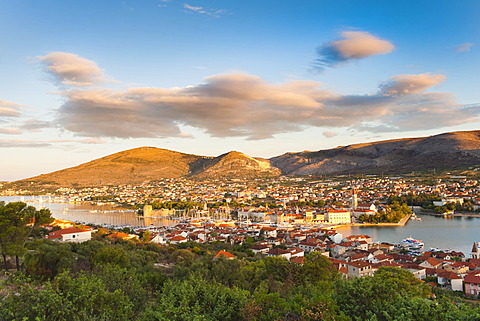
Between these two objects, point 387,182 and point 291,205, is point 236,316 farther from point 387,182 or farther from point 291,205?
point 387,182

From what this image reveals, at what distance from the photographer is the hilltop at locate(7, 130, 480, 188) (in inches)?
2594

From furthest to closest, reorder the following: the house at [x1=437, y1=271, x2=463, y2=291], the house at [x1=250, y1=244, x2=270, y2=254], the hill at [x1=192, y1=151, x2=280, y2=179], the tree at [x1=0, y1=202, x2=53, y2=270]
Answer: the hill at [x1=192, y1=151, x2=280, y2=179]
the house at [x1=250, y1=244, x2=270, y2=254]
the house at [x1=437, y1=271, x2=463, y2=291]
the tree at [x1=0, y1=202, x2=53, y2=270]

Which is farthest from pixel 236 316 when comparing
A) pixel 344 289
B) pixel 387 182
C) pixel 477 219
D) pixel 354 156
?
pixel 354 156

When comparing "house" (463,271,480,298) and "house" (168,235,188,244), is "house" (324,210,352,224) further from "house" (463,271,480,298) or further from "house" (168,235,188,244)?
"house" (463,271,480,298)

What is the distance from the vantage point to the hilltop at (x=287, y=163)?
216 ft

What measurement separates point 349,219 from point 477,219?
9.96 metres

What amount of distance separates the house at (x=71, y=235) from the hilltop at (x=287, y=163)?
5715 centimetres

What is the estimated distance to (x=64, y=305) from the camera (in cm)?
348

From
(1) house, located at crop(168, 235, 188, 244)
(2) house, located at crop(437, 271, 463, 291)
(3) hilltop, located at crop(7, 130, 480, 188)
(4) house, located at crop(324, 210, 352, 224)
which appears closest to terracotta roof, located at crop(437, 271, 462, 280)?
(2) house, located at crop(437, 271, 463, 291)

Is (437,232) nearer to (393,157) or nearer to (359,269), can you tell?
(359,269)

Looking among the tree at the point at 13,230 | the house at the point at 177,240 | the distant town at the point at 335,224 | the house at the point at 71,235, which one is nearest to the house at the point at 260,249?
the distant town at the point at 335,224

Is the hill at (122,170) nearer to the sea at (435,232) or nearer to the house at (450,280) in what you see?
the sea at (435,232)

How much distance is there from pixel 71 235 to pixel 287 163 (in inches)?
3422

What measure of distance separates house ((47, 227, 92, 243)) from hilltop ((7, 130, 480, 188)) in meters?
57.1
